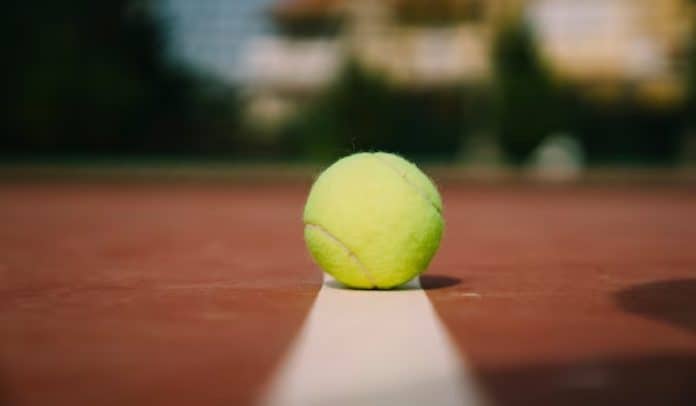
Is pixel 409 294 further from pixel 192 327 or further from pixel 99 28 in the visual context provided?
pixel 99 28

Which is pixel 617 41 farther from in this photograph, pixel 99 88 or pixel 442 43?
pixel 99 88

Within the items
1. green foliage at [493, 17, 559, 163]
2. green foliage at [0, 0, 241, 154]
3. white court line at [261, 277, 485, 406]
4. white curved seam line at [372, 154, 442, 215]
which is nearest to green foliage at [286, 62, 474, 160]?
green foliage at [493, 17, 559, 163]

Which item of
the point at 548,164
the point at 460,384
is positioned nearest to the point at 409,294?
the point at 460,384

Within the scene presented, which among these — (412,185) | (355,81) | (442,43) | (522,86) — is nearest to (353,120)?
(355,81)

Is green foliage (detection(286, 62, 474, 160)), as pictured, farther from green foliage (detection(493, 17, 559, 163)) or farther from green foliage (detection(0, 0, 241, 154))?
green foliage (detection(0, 0, 241, 154))

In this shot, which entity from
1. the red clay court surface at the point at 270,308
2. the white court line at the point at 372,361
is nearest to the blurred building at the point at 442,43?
the red clay court surface at the point at 270,308

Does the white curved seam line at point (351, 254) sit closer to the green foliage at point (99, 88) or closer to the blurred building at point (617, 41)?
the green foliage at point (99, 88)
